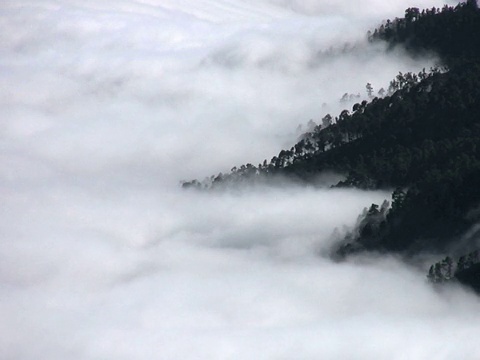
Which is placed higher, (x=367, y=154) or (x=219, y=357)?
(x=367, y=154)

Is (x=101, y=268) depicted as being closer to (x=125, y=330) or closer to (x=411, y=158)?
(x=125, y=330)

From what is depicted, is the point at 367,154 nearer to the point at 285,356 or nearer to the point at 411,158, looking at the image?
the point at 411,158

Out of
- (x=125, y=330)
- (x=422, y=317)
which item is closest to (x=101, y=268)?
(x=125, y=330)

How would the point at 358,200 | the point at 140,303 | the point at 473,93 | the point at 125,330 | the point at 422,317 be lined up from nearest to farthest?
the point at 422,317, the point at 125,330, the point at 140,303, the point at 358,200, the point at 473,93

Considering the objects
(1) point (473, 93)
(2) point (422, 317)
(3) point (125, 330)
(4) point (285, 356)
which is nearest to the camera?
(4) point (285, 356)

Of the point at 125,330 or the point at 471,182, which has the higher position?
the point at 471,182

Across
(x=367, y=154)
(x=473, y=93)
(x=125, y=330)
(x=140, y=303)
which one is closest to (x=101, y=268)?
(x=140, y=303)

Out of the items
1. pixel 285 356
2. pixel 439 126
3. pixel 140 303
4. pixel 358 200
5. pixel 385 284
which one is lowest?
pixel 285 356

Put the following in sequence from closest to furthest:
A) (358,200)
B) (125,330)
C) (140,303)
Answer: (125,330)
(140,303)
(358,200)

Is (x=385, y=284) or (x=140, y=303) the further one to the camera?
(x=140, y=303)
